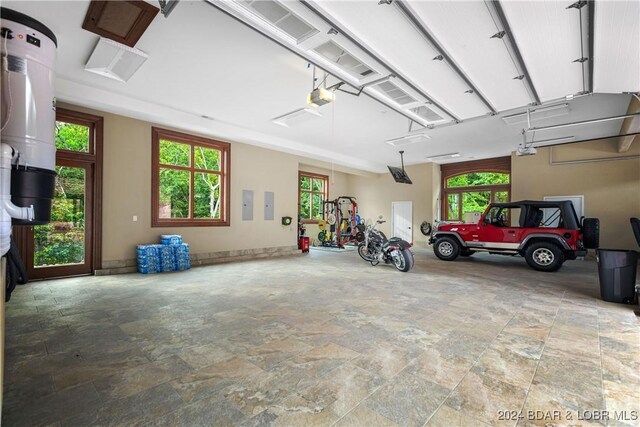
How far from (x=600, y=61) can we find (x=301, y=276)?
5359 millimetres

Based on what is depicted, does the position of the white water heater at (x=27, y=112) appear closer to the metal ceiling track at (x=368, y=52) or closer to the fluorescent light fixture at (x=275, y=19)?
the fluorescent light fixture at (x=275, y=19)

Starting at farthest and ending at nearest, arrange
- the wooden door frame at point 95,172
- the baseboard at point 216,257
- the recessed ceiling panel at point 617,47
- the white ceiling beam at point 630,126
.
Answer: the baseboard at point 216,257 < the wooden door frame at point 95,172 < the white ceiling beam at point 630,126 < the recessed ceiling panel at point 617,47

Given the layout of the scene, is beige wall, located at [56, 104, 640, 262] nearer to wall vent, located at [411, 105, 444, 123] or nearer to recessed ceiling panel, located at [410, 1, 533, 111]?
wall vent, located at [411, 105, 444, 123]

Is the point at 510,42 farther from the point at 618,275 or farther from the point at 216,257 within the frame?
the point at 216,257

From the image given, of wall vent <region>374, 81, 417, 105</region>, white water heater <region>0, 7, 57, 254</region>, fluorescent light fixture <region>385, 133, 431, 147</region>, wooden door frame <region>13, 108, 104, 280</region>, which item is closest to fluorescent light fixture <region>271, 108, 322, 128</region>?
wall vent <region>374, 81, 417, 105</region>

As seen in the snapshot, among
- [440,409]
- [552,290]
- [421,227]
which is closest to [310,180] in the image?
[421,227]

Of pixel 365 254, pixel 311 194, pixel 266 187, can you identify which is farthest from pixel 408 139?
pixel 311 194

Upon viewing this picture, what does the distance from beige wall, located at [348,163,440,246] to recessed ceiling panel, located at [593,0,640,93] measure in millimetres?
7290

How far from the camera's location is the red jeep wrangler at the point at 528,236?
246 inches

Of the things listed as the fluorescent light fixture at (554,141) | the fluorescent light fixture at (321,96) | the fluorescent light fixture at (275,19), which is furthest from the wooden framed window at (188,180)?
the fluorescent light fixture at (554,141)

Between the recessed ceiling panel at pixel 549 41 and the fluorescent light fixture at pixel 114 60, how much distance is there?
14.4 feet

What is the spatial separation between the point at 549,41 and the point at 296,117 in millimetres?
4404

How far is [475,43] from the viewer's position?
3.21 m

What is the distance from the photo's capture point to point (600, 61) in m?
3.44
